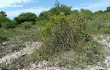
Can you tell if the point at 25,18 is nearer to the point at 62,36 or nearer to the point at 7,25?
the point at 7,25

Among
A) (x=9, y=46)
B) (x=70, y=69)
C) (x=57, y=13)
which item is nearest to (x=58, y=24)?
(x=57, y=13)

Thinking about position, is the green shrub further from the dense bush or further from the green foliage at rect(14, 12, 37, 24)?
the dense bush

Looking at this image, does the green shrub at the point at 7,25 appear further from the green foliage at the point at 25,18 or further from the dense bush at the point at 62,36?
the dense bush at the point at 62,36

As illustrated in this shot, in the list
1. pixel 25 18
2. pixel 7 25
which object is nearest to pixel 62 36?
pixel 7 25

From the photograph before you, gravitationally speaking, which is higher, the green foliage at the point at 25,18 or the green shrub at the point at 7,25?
the green foliage at the point at 25,18

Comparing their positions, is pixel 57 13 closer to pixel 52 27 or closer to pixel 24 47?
pixel 52 27

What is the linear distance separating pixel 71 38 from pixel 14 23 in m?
13.0

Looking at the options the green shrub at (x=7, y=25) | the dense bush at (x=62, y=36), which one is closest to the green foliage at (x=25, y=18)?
the green shrub at (x=7, y=25)

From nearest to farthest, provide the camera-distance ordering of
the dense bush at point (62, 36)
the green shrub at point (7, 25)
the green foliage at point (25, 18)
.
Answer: the dense bush at point (62, 36) → the green shrub at point (7, 25) → the green foliage at point (25, 18)

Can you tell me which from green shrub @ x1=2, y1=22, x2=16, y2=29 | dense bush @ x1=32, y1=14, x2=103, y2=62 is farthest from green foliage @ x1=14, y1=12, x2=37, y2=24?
dense bush @ x1=32, y1=14, x2=103, y2=62

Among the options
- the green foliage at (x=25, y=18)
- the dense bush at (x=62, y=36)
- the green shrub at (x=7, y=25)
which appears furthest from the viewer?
the green foliage at (x=25, y=18)

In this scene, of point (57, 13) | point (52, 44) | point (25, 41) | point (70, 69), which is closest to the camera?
point (70, 69)

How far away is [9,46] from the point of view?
1156cm

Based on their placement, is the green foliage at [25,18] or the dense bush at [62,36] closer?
the dense bush at [62,36]
